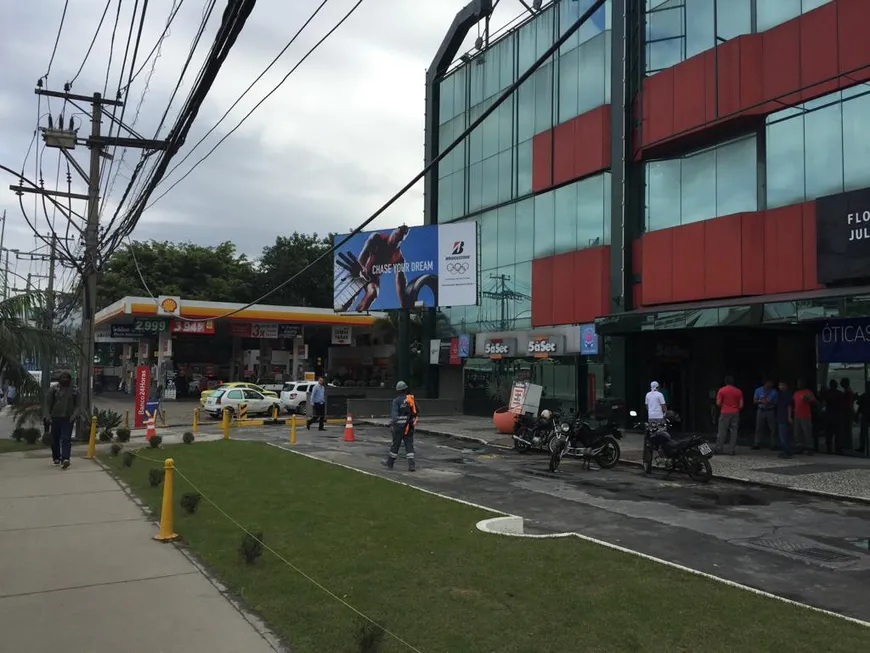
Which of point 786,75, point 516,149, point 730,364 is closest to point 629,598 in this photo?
point 786,75

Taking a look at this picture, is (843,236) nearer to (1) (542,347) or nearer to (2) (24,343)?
(1) (542,347)

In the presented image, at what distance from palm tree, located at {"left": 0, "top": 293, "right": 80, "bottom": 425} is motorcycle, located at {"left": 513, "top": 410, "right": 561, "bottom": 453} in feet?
38.0

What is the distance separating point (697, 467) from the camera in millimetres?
13719

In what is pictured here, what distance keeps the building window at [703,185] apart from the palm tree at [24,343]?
17454mm

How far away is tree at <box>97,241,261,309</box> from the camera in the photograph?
192ft

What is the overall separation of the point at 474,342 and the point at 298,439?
1420cm

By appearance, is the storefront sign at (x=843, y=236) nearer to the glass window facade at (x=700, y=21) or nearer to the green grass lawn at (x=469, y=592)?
the glass window facade at (x=700, y=21)

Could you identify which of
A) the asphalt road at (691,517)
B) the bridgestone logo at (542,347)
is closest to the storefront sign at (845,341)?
the asphalt road at (691,517)

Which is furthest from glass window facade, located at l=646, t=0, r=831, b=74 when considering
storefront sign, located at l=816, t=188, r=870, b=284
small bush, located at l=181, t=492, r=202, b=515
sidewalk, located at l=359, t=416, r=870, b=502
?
small bush, located at l=181, t=492, r=202, b=515

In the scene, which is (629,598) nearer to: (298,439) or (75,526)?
(75,526)

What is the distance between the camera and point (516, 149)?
3116 centimetres

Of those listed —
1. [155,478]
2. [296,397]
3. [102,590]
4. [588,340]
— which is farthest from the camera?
Answer: [296,397]

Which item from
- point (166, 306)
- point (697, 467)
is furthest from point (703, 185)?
point (166, 306)

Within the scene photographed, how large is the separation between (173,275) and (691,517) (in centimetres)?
5784
